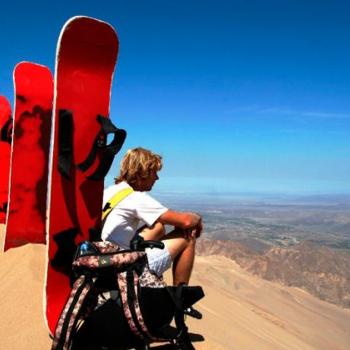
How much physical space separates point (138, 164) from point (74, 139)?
2.36ft

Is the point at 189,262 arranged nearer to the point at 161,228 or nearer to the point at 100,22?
the point at 161,228

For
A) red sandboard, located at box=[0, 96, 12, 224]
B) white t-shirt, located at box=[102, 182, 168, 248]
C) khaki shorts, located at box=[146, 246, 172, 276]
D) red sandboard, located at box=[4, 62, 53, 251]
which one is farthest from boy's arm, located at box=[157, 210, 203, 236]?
red sandboard, located at box=[0, 96, 12, 224]

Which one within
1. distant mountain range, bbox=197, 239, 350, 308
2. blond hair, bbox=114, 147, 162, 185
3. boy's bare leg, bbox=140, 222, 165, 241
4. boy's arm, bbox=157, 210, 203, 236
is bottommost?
distant mountain range, bbox=197, 239, 350, 308

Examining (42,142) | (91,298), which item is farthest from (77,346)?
(42,142)

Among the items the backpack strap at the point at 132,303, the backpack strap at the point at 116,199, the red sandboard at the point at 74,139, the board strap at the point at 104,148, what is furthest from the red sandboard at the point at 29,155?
the backpack strap at the point at 132,303

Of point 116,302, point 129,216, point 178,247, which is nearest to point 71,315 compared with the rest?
point 116,302

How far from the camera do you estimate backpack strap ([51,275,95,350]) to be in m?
3.44

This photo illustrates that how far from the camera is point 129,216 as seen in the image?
3.93 meters

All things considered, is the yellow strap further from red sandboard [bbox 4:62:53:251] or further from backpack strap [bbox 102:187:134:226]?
red sandboard [bbox 4:62:53:251]

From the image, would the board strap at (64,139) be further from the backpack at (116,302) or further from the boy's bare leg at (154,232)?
the backpack at (116,302)

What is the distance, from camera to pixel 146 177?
4.20 metres

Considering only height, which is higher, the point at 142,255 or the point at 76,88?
the point at 76,88

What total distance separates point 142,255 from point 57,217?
1160 millimetres

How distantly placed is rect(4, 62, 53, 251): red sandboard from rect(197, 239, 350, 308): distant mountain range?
59.9 meters
